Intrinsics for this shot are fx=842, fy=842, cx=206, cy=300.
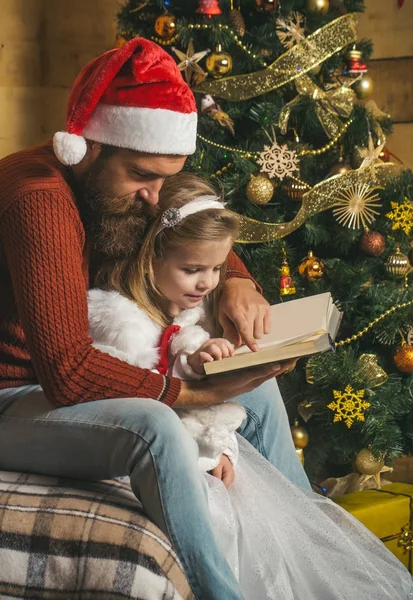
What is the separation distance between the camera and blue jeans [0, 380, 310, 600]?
1.52 meters

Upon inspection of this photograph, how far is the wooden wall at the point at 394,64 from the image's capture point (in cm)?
338

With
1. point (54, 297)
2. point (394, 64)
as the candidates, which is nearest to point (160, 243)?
point (54, 297)

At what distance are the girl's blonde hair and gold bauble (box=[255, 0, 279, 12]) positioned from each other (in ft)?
3.11

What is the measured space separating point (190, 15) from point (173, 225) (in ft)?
3.46

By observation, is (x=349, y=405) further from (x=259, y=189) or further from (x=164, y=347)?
(x=164, y=347)

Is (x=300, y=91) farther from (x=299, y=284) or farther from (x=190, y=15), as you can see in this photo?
(x=299, y=284)

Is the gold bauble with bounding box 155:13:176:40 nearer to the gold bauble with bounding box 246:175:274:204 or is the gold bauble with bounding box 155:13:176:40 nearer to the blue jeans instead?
the gold bauble with bounding box 246:175:274:204

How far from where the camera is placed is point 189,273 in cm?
203

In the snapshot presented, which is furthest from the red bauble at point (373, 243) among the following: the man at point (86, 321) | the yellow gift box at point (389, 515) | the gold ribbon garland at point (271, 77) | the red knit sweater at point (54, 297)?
the red knit sweater at point (54, 297)

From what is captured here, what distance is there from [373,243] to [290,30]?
0.75 meters

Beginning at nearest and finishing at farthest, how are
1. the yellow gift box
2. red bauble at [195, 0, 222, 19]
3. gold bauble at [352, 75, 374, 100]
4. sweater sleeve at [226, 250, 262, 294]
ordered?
1. sweater sleeve at [226, 250, 262, 294]
2. the yellow gift box
3. red bauble at [195, 0, 222, 19]
4. gold bauble at [352, 75, 374, 100]

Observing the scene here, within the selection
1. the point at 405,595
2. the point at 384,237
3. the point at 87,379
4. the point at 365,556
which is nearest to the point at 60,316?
the point at 87,379

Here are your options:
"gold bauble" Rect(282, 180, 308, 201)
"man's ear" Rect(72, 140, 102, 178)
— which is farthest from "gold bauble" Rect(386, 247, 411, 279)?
"man's ear" Rect(72, 140, 102, 178)

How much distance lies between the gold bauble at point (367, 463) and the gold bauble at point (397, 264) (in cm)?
60
